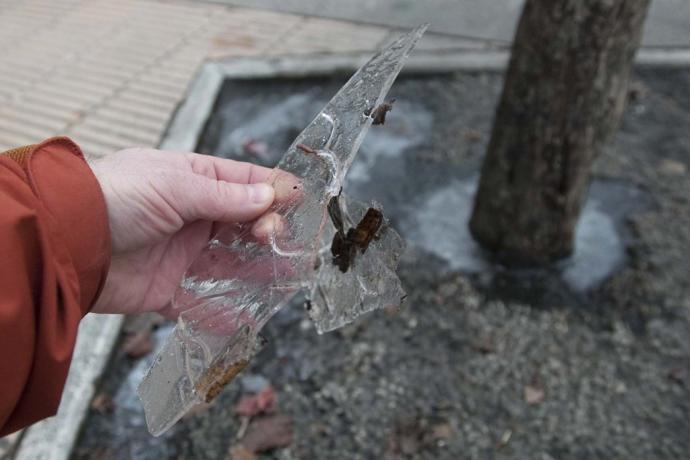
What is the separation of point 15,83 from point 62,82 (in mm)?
330

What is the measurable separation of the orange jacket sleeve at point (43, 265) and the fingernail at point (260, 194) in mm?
379

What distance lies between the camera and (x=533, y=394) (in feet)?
8.58

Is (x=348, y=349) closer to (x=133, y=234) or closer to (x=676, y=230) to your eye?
(x=133, y=234)

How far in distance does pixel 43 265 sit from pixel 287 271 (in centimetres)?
53

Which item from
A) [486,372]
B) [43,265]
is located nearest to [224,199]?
[43,265]

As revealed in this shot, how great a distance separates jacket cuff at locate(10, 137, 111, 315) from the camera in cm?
145

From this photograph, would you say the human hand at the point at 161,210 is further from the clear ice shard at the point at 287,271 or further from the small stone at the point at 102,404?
the small stone at the point at 102,404

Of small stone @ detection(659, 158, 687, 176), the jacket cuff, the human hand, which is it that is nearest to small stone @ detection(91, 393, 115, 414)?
the human hand

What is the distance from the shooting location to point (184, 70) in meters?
4.86

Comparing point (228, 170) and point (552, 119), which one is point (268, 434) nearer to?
point (228, 170)

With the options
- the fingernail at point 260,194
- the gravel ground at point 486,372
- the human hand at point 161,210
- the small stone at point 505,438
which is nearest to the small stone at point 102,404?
the gravel ground at point 486,372

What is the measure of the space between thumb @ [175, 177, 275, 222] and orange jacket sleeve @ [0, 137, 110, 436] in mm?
252

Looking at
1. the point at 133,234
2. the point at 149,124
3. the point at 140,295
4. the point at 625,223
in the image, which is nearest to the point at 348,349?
the point at 140,295

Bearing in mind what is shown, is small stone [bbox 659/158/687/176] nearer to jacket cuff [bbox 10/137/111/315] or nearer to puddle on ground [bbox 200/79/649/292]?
puddle on ground [bbox 200/79/649/292]
